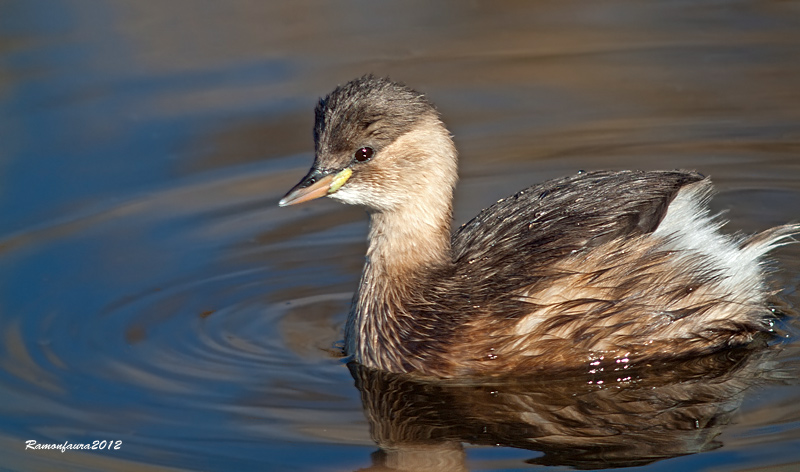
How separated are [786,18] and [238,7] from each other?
4957mm

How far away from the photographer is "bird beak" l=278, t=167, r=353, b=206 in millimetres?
6298

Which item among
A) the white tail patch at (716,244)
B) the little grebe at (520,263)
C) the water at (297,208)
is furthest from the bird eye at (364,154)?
the white tail patch at (716,244)

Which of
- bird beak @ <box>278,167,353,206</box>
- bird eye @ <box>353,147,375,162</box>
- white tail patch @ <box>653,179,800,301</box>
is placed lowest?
white tail patch @ <box>653,179,800,301</box>

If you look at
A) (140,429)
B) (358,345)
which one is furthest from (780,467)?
(140,429)

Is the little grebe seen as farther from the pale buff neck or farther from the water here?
the water

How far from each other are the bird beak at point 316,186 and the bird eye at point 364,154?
80 millimetres

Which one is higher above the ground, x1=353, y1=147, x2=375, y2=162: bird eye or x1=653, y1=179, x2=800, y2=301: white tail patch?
x1=353, y1=147, x2=375, y2=162: bird eye

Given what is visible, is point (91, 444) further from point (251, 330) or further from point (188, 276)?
point (188, 276)

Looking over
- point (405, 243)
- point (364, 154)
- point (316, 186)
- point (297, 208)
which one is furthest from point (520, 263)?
point (297, 208)

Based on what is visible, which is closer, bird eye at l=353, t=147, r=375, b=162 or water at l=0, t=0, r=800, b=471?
water at l=0, t=0, r=800, b=471

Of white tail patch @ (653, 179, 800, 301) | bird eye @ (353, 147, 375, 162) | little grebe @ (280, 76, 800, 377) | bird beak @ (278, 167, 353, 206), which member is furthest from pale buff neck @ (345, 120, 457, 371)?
white tail patch @ (653, 179, 800, 301)

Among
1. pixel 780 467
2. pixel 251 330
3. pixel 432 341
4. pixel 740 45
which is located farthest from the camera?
pixel 740 45

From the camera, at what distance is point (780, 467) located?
199 inches

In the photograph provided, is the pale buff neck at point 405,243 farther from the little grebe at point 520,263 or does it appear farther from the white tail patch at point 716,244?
the white tail patch at point 716,244
